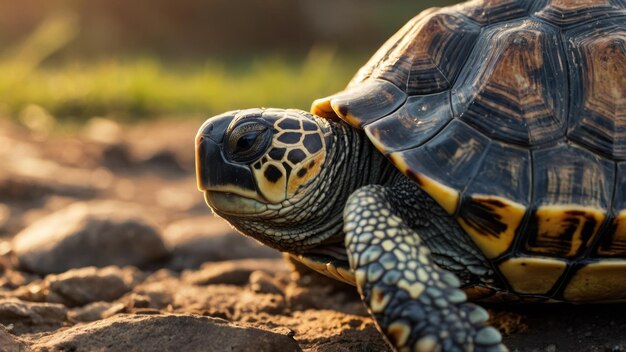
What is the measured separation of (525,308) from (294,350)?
3.82 ft

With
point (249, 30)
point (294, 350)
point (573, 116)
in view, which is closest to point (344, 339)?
point (294, 350)

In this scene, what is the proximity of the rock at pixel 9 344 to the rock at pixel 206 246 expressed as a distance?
215 centimetres

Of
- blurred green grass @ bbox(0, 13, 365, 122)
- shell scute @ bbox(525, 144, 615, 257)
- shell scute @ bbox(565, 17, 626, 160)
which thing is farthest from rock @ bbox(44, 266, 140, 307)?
blurred green grass @ bbox(0, 13, 365, 122)

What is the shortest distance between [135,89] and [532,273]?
366 inches

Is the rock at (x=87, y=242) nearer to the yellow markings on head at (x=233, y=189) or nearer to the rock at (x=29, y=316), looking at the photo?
the rock at (x=29, y=316)

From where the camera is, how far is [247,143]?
10.2ft

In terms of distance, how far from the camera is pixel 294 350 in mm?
A: 2863

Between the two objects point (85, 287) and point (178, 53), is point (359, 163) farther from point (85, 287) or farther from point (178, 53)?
point (178, 53)

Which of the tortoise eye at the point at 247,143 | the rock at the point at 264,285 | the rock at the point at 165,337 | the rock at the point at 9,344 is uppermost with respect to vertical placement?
the tortoise eye at the point at 247,143

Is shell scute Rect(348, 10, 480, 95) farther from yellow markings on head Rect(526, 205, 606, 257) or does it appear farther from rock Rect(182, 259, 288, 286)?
rock Rect(182, 259, 288, 286)

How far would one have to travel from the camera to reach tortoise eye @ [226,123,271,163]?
3.10 metres

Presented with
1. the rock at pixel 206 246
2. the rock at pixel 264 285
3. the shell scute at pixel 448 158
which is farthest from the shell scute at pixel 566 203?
the rock at pixel 206 246

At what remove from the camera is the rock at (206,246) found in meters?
5.02

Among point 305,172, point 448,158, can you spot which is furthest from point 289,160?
point 448,158
